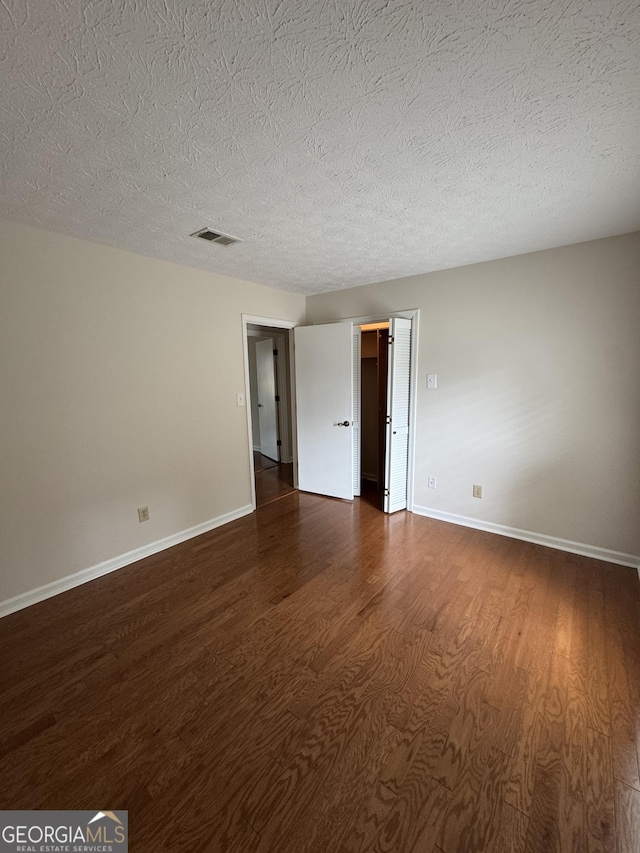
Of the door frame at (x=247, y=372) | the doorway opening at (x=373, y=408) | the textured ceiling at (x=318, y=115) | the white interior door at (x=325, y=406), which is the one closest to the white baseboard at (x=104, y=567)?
the door frame at (x=247, y=372)

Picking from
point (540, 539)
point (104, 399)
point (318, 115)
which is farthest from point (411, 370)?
point (104, 399)

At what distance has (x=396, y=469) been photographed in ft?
10.9

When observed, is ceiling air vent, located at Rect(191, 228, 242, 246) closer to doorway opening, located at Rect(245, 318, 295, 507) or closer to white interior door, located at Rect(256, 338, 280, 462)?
doorway opening, located at Rect(245, 318, 295, 507)

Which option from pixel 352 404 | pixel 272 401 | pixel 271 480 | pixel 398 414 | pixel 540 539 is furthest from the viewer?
pixel 272 401

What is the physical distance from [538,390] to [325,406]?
2.01 meters

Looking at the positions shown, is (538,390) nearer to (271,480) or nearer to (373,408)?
(373,408)

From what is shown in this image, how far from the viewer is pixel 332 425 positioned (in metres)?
3.71

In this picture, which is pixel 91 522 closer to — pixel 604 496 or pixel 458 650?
pixel 458 650

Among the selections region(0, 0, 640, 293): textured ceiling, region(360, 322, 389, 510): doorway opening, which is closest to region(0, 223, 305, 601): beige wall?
region(0, 0, 640, 293): textured ceiling

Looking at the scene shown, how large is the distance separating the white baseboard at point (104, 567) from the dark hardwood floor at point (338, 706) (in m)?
0.07

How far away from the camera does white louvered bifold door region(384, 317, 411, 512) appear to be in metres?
3.12

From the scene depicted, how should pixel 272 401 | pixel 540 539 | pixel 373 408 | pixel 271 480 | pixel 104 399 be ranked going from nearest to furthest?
1. pixel 104 399
2. pixel 540 539
3. pixel 373 408
4. pixel 271 480
5. pixel 272 401

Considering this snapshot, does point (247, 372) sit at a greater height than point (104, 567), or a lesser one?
greater

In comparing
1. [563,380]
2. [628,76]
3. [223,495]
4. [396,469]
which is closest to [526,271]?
[563,380]
